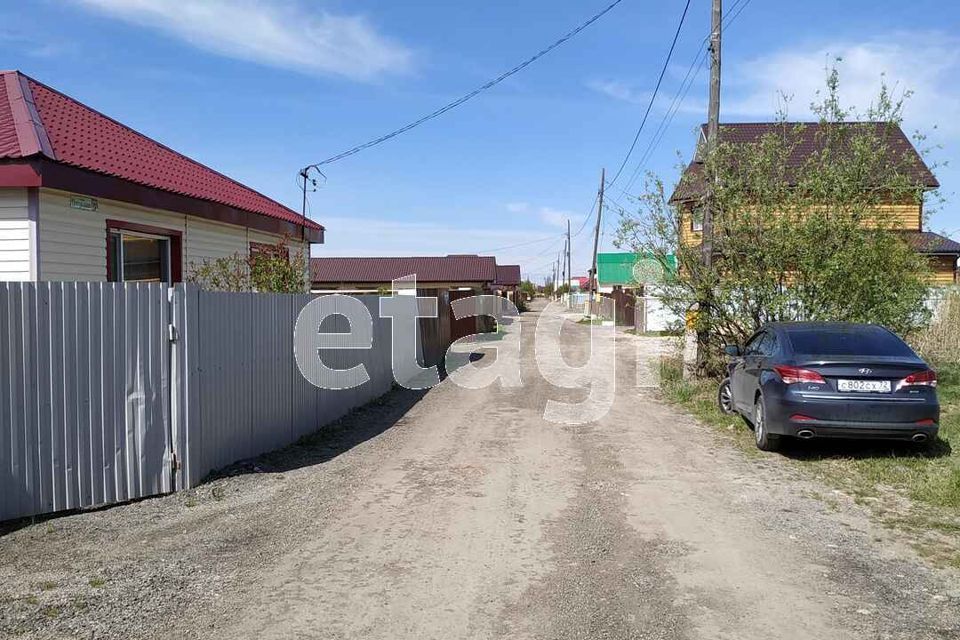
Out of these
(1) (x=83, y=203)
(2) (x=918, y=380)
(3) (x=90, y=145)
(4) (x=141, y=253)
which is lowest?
(2) (x=918, y=380)

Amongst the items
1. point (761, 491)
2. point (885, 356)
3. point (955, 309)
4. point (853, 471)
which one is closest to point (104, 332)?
point (761, 491)

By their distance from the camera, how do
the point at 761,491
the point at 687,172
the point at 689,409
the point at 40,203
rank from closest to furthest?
the point at 761,491 → the point at 40,203 → the point at 689,409 → the point at 687,172

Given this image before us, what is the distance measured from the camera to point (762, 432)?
8.66m

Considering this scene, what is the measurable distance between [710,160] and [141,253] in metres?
9.57

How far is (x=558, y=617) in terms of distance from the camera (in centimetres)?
418

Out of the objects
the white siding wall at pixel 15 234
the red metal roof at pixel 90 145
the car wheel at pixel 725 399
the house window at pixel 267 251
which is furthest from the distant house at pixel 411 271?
the white siding wall at pixel 15 234

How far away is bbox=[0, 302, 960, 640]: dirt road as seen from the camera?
4121 mm

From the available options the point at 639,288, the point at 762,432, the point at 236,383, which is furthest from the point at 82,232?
the point at 639,288

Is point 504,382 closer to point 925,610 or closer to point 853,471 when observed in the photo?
point 853,471

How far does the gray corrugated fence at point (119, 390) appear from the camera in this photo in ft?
18.6

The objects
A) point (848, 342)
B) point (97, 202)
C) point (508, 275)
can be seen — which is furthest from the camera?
point (508, 275)

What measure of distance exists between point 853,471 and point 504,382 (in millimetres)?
8315

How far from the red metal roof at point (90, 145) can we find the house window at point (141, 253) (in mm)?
735

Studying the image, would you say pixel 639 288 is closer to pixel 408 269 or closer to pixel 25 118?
pixel 25 118
